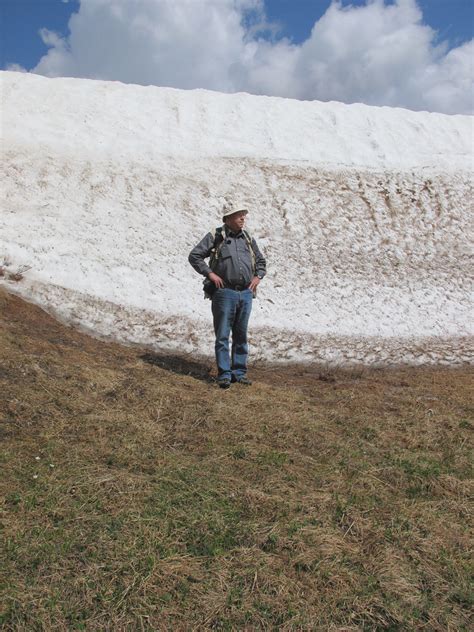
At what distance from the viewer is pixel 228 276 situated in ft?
27.5

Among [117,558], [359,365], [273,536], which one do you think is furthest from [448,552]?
[359,365]

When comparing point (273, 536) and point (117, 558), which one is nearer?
point (117, 558)

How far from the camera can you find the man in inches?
330

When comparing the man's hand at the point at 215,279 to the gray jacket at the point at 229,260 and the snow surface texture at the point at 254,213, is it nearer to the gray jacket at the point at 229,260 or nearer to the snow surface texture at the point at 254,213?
the gray jacket at the point at 229,260

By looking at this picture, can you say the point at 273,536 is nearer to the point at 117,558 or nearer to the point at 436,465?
the point at 117,558

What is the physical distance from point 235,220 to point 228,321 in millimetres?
1685

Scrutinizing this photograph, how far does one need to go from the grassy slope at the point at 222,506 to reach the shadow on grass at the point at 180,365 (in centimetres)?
92

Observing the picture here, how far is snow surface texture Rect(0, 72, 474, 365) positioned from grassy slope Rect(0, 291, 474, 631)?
4.71 meters

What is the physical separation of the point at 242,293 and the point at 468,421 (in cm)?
402

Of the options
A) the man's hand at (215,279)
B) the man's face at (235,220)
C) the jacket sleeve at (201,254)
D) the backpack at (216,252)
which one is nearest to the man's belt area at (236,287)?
the man's hand at (215,279)

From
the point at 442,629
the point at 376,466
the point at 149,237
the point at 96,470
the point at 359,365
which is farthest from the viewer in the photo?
the point at 149,237

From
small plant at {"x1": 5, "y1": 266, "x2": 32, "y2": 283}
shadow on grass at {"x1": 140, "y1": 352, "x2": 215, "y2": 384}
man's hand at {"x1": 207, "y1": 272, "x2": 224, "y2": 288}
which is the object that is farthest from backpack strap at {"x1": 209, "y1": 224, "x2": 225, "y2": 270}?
small plant at {"x1": 5, "y1": 266, "x2": 32, "y2": 283}

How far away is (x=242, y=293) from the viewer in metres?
8.56

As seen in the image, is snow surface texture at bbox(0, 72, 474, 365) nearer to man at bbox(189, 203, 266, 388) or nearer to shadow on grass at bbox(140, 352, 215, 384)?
shadow on grass at bbox(140, 352, 215, 384)
